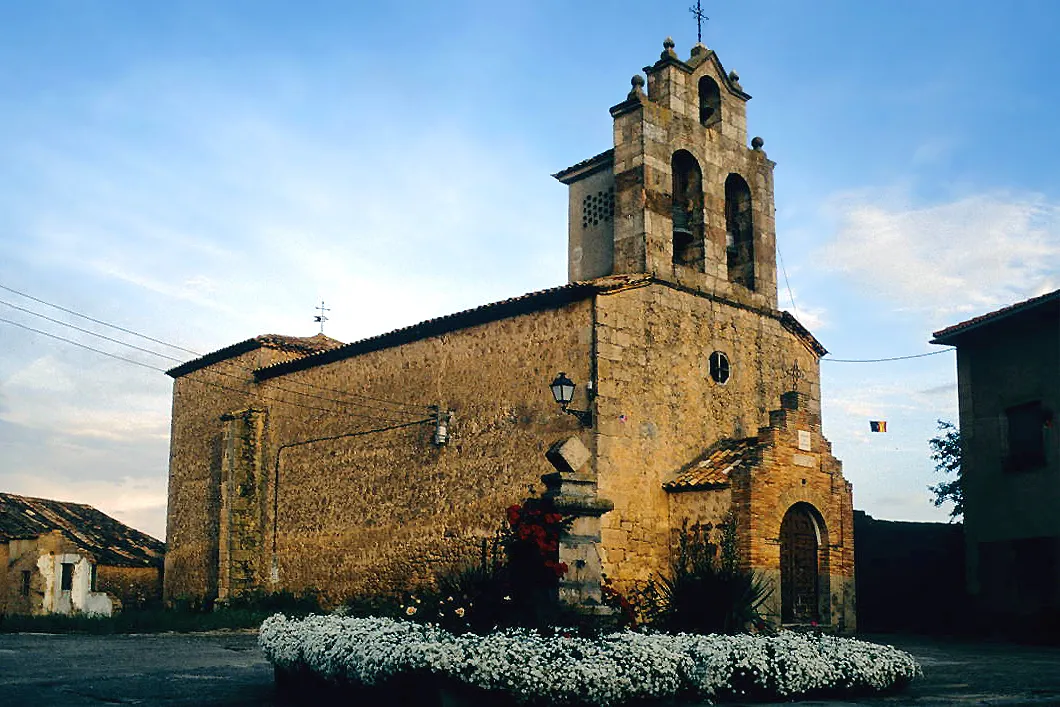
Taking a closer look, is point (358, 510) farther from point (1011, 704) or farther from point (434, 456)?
point (1011, 704)

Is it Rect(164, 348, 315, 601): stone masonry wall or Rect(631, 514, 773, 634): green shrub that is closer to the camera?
Rect(631, 514, 773, 634): green shrub

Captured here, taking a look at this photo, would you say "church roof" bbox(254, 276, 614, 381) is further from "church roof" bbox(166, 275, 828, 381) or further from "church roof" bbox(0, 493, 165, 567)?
"church roof" bbox(0, 493, 165, 567)

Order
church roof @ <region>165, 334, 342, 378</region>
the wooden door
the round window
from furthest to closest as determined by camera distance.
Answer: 1. church roof @ <region>165, 334, 342, 378</region>
2. the round window
3. the wooden door

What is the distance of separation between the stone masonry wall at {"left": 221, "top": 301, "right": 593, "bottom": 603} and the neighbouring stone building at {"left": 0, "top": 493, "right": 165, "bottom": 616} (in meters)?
8.02

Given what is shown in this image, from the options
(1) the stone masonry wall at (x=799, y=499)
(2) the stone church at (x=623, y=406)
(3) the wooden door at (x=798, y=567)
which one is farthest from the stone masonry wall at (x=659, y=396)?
(3) the wooden door at (x=798, y=567)

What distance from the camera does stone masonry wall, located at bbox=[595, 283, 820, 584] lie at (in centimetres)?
1848

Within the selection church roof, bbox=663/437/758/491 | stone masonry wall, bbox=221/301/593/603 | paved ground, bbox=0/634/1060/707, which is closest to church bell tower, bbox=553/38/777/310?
stone masonry wall, bbox=221/301/593/603

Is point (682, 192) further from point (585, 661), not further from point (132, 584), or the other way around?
point (132, 584)

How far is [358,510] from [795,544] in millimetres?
9824

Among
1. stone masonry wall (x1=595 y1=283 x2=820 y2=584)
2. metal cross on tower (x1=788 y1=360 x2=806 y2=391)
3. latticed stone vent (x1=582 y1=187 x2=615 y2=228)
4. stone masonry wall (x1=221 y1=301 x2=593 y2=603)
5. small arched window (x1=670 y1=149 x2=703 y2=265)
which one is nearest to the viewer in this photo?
stone masonry wall (x1=595 y1=283 x2=820 y2=584)

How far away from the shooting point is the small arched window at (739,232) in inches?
879

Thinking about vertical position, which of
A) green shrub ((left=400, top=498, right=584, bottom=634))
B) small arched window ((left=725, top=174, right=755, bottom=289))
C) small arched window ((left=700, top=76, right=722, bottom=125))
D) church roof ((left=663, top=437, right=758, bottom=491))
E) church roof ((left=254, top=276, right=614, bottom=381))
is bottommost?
green shrub ((left=400, top=498, right=584, bottom=634))

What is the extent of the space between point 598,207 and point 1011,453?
10115 mm

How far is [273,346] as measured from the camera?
28297 mm
